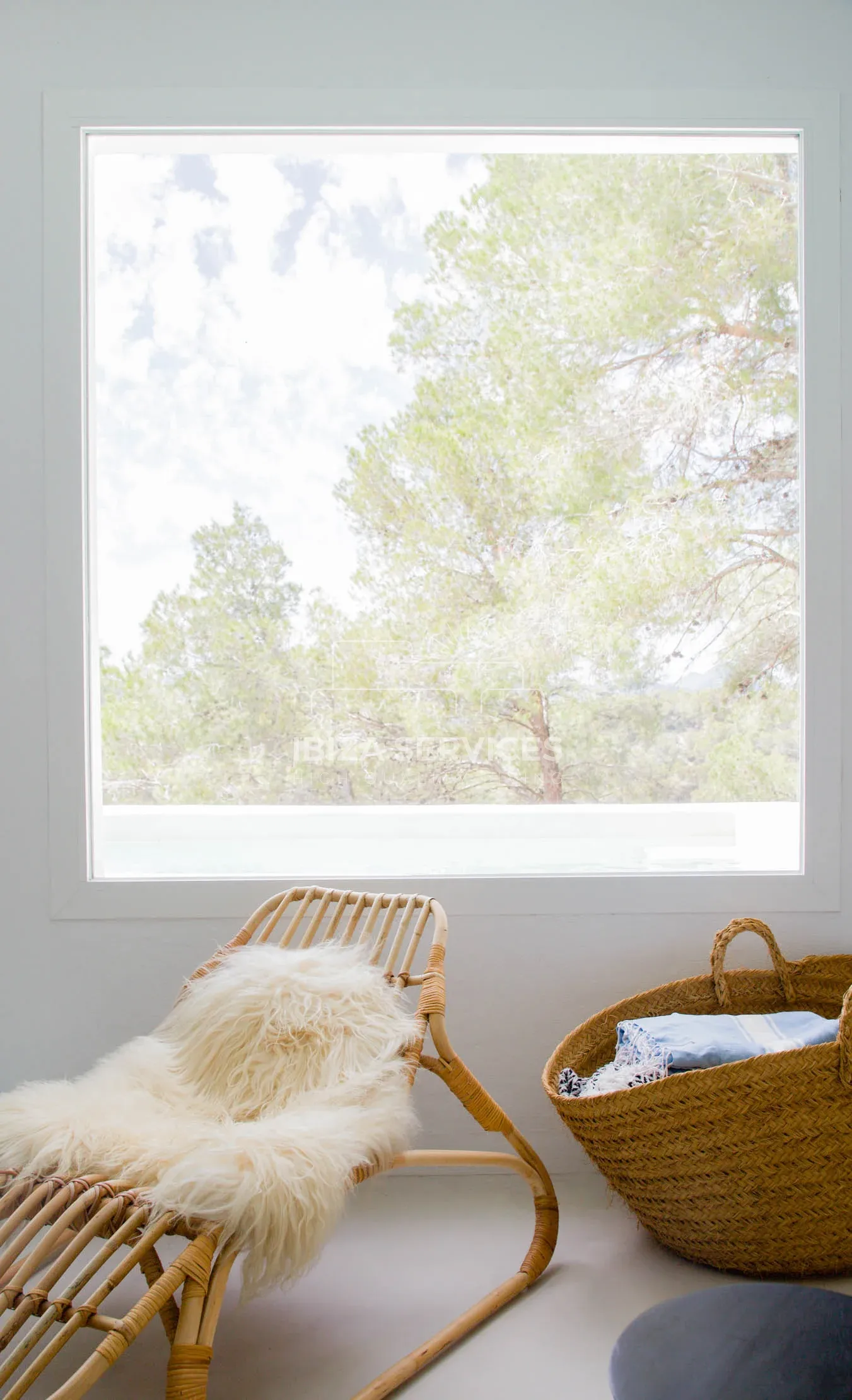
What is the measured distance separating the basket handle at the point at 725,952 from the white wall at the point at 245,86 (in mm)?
179

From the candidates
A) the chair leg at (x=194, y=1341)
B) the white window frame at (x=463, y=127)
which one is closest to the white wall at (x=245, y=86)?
the white window frame at (x=463, y=127)

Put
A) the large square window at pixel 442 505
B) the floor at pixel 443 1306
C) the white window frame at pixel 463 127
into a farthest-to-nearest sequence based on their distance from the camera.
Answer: the large square window at pixel 442 505 → the white window frame at pixel 463 127 → the floor at pixel 443 1306

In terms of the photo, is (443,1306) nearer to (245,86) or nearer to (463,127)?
(463,127)

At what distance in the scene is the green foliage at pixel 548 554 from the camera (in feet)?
7.98

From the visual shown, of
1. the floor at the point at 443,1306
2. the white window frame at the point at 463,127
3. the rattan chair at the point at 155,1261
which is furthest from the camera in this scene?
the white window frame at the point at 463,127

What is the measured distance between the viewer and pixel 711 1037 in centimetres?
172

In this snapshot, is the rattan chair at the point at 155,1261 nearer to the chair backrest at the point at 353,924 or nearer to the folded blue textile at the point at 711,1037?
the chair backrest at the point at 353,924

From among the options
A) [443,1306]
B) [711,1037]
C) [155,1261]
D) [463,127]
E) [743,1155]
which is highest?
[463,127]

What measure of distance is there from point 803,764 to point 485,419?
1182 mm

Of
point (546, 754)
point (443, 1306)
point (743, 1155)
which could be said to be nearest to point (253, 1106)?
point (443, 1306)

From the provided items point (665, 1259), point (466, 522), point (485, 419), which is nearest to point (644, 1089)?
point (665, 1259)

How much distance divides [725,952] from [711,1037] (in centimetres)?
27

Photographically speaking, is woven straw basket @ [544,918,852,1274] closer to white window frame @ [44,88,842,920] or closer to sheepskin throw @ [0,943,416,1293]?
sheepskin throw @ [0,943,416,1293]

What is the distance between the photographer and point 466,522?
2.52 meters
